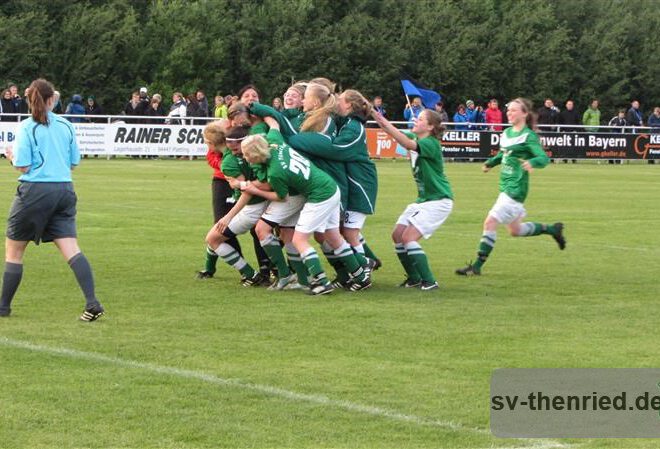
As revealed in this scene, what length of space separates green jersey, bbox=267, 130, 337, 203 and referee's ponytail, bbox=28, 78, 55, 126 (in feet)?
7.86

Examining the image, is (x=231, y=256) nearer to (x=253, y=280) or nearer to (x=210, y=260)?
(x=253, y=280)

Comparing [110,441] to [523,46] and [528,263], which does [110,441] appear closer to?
[528,263]

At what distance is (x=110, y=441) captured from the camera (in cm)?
684

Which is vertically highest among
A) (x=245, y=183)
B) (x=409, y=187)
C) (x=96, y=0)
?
(x=96, y=0)

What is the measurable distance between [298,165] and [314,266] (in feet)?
3.02

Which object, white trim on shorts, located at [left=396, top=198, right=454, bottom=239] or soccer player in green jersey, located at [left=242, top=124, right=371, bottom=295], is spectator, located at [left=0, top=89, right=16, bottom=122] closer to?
white trim on shorts, located at [left=396, top=198, right=454, bottom=239]

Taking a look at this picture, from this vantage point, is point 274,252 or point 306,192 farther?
point 274,252

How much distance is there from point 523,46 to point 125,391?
66.3 meters

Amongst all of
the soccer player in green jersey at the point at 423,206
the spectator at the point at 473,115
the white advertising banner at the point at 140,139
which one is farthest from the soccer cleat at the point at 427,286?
the spectator at the point at 473,115

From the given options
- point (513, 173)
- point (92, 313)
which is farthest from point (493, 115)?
point (92, 313)

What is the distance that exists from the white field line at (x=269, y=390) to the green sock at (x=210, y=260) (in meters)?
3.92

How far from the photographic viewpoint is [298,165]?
12.0m

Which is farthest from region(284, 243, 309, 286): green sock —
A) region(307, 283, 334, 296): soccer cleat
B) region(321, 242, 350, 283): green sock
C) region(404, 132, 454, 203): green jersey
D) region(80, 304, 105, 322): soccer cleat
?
region(80, 304, 105, 322): soccer cleat

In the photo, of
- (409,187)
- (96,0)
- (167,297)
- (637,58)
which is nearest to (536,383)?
(167,297)
